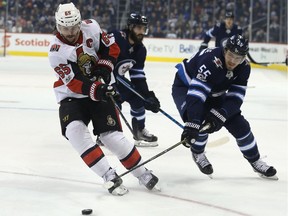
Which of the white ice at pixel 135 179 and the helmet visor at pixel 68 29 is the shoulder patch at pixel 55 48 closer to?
the helmet visor at pixel 68 29

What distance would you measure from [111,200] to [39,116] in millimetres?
2879

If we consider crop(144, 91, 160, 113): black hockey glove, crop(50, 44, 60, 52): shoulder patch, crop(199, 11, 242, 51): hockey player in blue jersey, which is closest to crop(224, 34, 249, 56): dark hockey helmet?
crop(50, 44, 60, 52): shoulder patch

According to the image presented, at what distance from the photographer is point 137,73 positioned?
177 inches

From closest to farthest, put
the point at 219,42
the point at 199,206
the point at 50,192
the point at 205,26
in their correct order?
1. the point at 199,206
2. the point at 50,192
3. the point at 219,42
4. the point at 205,26

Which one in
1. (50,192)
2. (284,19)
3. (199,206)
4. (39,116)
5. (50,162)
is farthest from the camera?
(284,19)

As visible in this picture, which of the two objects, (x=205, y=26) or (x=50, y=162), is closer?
(x=50, y=162)

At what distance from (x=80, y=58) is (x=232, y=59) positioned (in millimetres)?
807

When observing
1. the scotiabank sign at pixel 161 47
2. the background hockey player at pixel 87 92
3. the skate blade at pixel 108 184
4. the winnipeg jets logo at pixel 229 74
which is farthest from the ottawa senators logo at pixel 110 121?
the scotiabank sign at pixel 161 47

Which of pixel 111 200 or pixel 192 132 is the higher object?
pixel 192 132

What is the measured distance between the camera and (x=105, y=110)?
310cm

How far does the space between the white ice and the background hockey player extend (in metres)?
0.16

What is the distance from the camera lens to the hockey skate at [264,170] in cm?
345

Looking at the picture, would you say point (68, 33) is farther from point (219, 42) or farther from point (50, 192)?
point (219, 42)

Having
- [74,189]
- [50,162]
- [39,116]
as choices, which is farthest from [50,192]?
[39,116]
